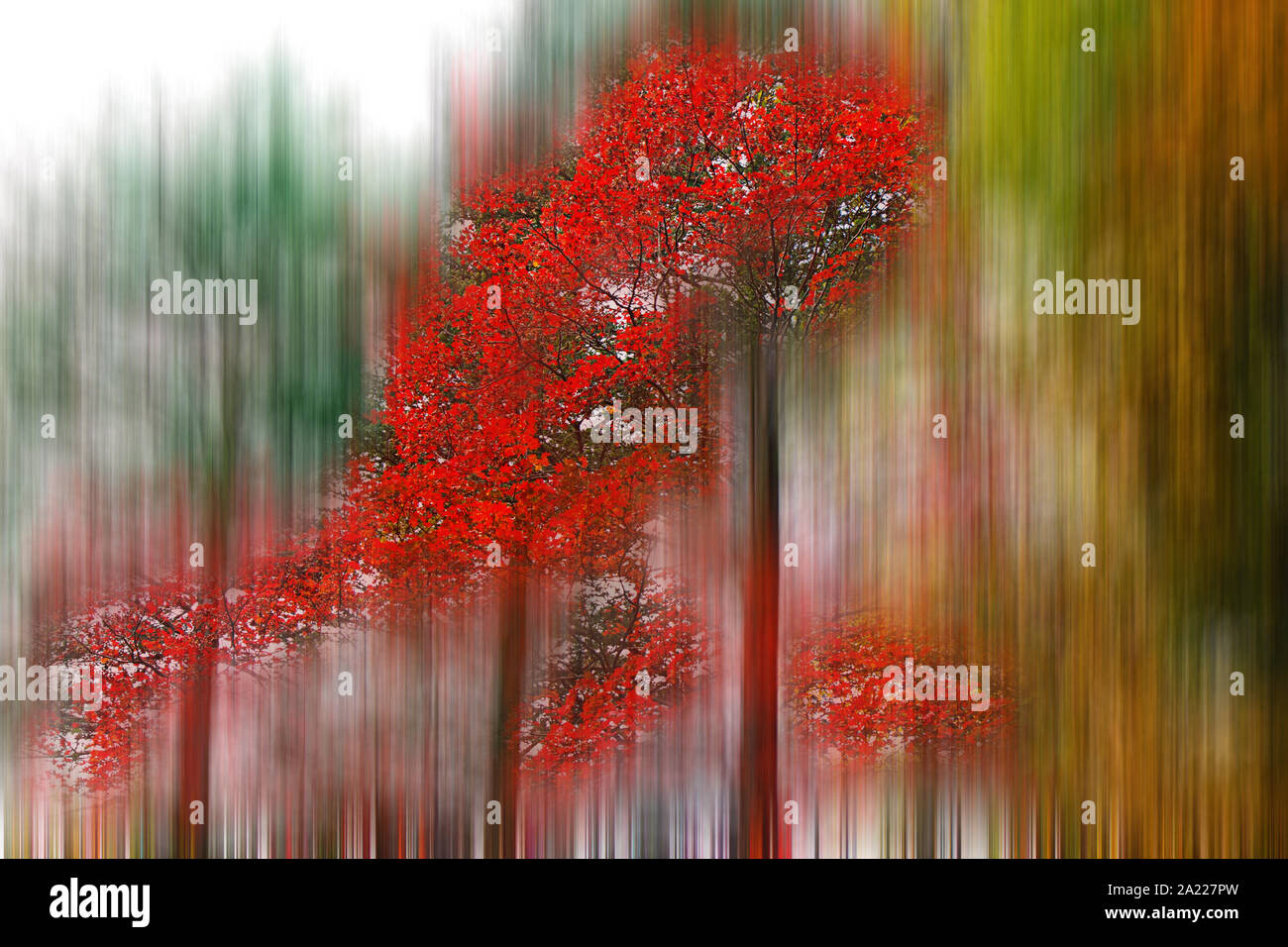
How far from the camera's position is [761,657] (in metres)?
4.90

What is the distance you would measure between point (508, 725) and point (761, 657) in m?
1.48

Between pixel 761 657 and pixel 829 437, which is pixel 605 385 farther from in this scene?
pixel 761 657

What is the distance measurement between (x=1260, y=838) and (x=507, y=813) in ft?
13.9

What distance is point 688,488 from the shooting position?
496cm

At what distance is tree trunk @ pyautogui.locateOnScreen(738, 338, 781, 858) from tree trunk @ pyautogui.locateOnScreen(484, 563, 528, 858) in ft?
4.13

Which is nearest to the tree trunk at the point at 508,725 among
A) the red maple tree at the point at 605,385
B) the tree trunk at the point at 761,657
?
the red maple tree at the point at 605,385

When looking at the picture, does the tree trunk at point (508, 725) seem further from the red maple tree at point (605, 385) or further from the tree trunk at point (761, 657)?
the tree trunk at point (761, 657)

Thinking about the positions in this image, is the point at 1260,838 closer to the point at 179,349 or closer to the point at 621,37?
the point at 621,37

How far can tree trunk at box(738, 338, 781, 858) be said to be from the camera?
4.88 meters

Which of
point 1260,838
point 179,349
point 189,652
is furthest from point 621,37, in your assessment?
point 1260,838

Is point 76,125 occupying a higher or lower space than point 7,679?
higher

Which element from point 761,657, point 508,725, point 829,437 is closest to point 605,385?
point 829,437

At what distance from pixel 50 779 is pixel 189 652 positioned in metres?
1.06

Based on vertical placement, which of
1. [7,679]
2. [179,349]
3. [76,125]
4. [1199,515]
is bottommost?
[7,679]
